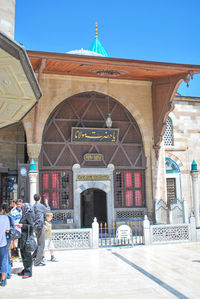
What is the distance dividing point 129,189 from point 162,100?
389cm

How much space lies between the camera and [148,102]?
44.4 ft

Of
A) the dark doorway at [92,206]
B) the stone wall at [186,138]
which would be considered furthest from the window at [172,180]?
the dark doorway at [92,206]

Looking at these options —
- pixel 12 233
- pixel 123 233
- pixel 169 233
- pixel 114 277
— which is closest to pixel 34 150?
pixel 123 233

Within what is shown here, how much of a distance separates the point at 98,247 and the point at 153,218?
4.18 metres

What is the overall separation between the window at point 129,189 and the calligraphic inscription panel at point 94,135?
1.50m

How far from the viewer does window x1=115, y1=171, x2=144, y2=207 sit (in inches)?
509

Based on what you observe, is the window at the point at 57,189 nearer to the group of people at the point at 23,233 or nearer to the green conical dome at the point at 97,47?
the group of people at the point at 23,233

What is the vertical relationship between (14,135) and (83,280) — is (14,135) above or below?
above

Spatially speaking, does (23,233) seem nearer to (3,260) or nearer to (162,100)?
(3,260)

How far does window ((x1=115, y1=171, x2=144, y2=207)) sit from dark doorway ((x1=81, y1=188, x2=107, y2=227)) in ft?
11.4

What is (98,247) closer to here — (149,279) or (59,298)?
(149,279)

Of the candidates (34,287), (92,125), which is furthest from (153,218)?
(34,287)

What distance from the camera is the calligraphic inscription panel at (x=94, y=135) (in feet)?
41.1

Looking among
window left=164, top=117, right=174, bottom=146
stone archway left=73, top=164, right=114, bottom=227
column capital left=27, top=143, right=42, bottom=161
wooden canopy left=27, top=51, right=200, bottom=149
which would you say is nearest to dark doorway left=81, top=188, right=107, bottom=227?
stone archway left=73, top=164, right=114, bottom=227
